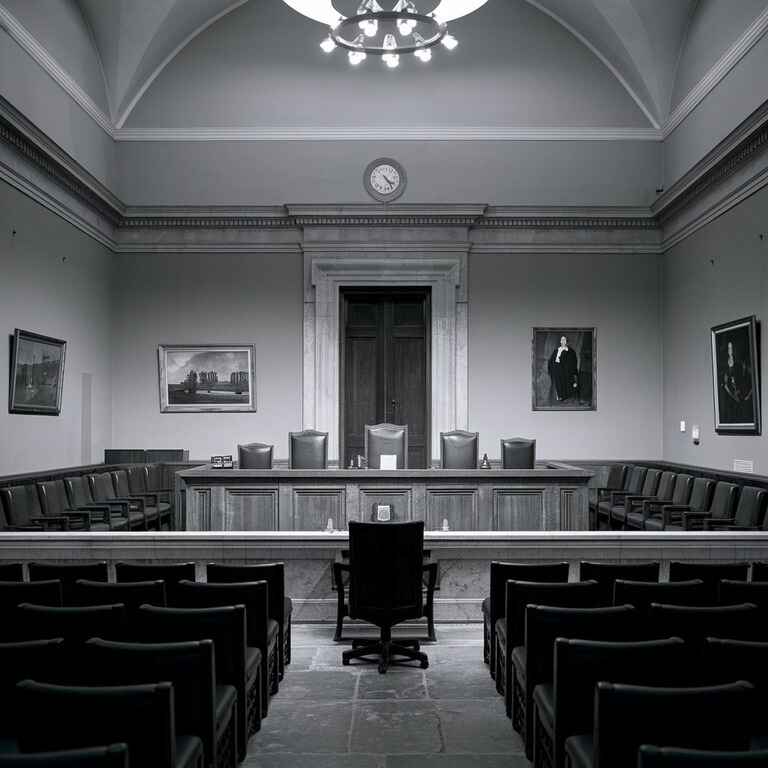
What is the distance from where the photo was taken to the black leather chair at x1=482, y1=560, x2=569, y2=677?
4281 mm

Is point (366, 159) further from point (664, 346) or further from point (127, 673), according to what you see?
point (127, 673)

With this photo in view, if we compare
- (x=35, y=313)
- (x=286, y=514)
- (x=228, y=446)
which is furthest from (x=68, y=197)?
(x=286, y=514)

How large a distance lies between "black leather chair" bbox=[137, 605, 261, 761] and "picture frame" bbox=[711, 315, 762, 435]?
264 inches

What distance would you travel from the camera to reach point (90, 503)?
8305 mm

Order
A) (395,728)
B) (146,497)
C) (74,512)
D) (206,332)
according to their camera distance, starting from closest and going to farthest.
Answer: (395,728) < (74,512) < (146,497) < (206,332)

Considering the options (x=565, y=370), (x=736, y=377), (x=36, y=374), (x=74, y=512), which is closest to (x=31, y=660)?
(x=74, y=512)

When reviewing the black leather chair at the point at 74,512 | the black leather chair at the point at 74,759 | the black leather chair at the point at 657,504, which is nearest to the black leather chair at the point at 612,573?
the black leather chair at the point at 74,759

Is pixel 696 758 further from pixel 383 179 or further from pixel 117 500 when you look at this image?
pixel 383 179

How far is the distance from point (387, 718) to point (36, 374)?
21.5 ft

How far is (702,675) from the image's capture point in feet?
9.00

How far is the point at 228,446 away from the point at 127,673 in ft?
30.0

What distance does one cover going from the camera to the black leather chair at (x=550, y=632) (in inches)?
123

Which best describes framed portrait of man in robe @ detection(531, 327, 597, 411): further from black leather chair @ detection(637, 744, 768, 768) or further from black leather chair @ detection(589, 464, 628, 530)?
black leather chair @ detection(637, 744, 768, 768)

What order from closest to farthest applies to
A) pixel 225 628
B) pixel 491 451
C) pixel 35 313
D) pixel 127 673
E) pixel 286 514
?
1. pixel 127 673
2. pixel 225 628
3. pixel 286 514
4. pixel 35 313
5. pixel 491 451
